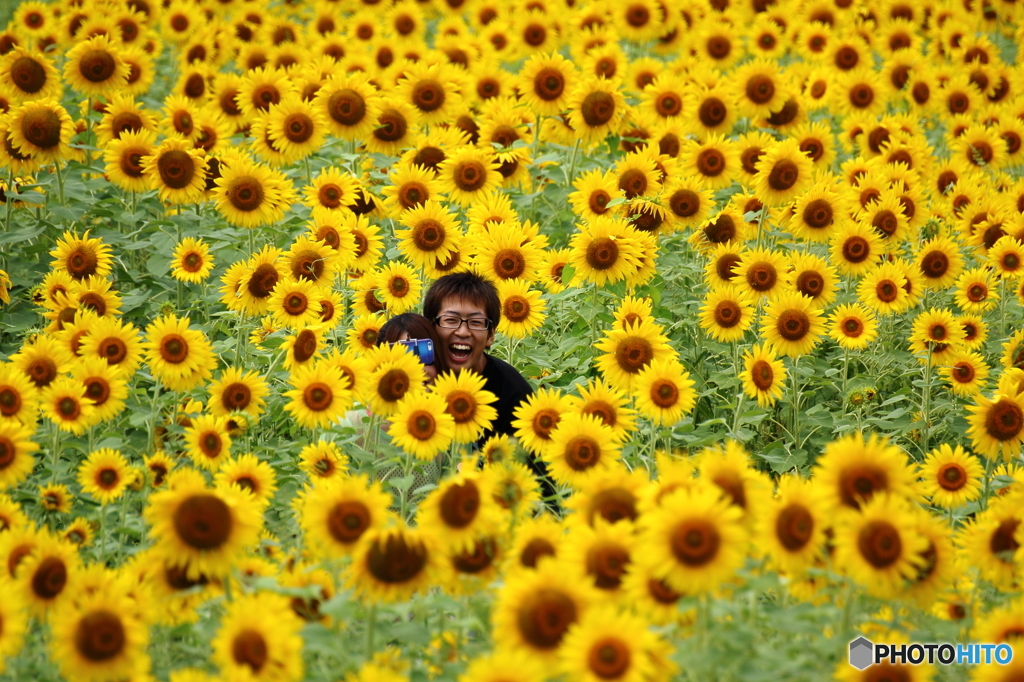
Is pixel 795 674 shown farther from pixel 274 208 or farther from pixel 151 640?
pixel 274 208

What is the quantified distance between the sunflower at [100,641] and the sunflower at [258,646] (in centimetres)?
23

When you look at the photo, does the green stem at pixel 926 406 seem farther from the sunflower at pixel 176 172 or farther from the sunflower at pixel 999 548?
the sunflower at pixel 176 172

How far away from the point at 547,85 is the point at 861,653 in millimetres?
5634

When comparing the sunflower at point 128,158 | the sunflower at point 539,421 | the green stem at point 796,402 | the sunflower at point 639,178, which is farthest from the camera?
the sunflower at point 639,178

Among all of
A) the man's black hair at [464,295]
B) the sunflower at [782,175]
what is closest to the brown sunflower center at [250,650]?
the man's black hair at [464,295]

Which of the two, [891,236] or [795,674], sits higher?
[891,236]

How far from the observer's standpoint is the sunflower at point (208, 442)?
4.49 meters

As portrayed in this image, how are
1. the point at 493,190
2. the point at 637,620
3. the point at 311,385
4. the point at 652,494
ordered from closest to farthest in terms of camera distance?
1. the point at 637,620
2. the point at 652,494
3. the point at 311,385
4. the point at 493,190

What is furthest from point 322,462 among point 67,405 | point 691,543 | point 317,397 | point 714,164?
point 714,164

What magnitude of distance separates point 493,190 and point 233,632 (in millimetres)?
4472

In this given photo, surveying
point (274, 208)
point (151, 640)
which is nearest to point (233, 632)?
point (151, 640)

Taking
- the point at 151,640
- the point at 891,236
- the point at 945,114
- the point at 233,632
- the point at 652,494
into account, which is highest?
the point at 945,114

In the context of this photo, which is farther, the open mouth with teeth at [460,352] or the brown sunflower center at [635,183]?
→ the brown sunflower center at [635,183]

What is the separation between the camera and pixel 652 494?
333 cm
